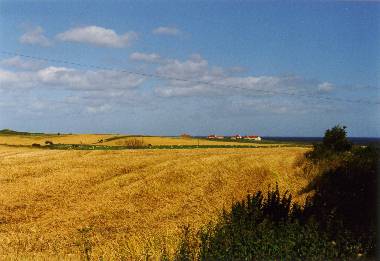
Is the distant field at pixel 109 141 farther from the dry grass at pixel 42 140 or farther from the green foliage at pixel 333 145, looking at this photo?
the green foliage at pixel 333 145

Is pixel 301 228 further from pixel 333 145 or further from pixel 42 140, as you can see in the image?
pixel 42 140

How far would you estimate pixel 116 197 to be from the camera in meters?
22.9

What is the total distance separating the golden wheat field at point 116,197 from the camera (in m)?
13.8

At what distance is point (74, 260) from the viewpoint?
11562 mm

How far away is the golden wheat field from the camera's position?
45.3ft

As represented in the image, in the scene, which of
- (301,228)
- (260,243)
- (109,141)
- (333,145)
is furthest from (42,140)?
(260,243)

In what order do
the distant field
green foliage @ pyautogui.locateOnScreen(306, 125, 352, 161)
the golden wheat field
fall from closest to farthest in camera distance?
the golden wheat field, green foliage @ pyautogui.locateOnScreen(306, 125, 352, 161), the distant field

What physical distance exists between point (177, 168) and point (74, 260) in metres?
19.5

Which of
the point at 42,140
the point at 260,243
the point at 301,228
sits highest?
the point at 42,140

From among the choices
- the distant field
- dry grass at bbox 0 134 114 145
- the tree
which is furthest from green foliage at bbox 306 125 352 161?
dry grass at bbox 0 134 114 145

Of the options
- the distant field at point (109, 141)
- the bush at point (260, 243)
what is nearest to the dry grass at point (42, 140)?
the distant field at point (109, 141)

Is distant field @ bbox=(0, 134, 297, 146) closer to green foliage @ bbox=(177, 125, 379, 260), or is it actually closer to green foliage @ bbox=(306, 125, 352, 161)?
green foliage @ bbox=(306, 125, 352, 161)

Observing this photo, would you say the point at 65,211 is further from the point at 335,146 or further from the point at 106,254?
the point at 335,146

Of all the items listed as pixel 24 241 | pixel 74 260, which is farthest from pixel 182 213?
pixel 74 260
